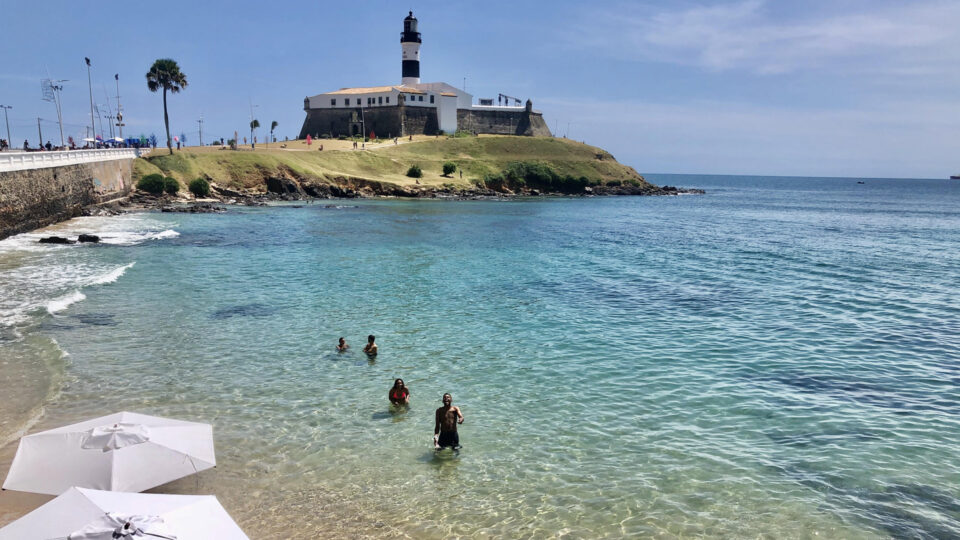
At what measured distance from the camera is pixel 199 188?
255ft

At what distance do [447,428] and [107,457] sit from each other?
6.37 meters

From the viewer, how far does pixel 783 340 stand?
21.9 meters

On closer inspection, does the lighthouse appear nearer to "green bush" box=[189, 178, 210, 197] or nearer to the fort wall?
the fort wall

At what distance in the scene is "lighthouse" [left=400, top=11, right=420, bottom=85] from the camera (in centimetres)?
14412

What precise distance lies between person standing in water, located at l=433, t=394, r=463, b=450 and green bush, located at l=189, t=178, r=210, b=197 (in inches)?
2920

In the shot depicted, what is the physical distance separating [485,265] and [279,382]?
22.3m

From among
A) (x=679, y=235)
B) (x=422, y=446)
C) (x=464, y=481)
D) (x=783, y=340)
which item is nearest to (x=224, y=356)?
(x=422, y=446)

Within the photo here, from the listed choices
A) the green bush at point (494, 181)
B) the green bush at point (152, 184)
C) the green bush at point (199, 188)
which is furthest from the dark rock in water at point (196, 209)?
the green bush at point (494, 181)

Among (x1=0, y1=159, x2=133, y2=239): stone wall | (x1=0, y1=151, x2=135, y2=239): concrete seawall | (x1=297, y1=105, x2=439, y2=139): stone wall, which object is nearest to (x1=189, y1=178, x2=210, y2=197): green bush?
(x1=0, y1=151, x2=135, y2=239): concrete seawall

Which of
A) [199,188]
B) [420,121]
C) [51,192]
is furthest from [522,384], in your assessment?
[420,121]

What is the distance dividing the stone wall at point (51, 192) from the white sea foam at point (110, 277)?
44.8ft

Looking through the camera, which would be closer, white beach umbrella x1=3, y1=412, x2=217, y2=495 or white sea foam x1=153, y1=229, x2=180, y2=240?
white beach umbrella x1=3, y1=412, x2=217, y2=495

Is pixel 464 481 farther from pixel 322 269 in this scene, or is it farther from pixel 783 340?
pixel 322 269

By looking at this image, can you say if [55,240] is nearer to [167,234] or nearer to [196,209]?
[167,234]
